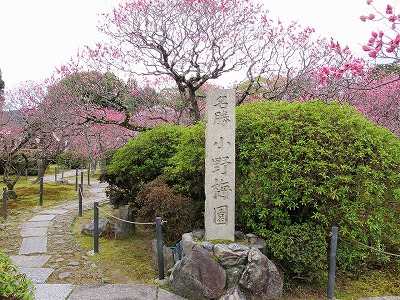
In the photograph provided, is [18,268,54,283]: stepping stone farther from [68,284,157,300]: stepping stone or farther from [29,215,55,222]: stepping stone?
[29,215,55,222]: stepping stone

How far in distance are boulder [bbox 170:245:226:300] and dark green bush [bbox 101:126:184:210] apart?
3350 mm

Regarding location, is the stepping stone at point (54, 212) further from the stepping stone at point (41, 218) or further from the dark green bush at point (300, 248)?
the dark green bush at point (300, 248)

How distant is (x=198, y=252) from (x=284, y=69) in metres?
7.27

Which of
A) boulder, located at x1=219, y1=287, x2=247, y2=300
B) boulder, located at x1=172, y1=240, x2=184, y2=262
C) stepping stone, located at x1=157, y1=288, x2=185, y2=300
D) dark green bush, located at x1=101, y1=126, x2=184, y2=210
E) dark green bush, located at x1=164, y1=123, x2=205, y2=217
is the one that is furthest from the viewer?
dark green bush, located at x1=101, y1=126, x2=184, y2=210

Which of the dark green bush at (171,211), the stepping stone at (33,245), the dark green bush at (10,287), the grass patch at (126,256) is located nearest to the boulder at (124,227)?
the grass patch at (126,256)

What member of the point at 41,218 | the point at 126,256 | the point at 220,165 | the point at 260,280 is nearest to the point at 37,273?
the point at 126,256

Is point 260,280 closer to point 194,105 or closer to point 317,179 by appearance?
point 317,179

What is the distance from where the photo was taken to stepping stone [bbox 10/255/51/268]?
5.52 m

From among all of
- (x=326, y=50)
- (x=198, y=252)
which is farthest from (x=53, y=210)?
(x=326, y=50)

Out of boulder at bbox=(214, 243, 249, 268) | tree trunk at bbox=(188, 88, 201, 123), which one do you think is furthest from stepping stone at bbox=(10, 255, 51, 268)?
tree trunk at bbox=(188, 88, 201, 123)

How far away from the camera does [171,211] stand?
18.0 ft

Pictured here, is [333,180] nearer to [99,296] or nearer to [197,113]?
[99,296]

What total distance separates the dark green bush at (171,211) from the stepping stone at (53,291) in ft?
5.30

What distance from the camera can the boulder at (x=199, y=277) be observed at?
170 inches
